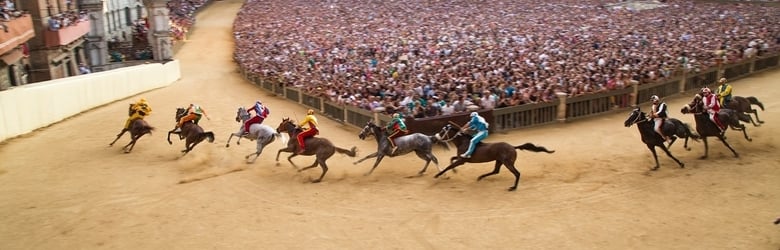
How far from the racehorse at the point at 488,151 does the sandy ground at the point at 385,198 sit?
0.44 meters

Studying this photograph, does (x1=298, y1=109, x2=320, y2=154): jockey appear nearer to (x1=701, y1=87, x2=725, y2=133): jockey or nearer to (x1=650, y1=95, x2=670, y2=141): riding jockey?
(x1=650, y1=95, x2=670, y2=141): riding jockey

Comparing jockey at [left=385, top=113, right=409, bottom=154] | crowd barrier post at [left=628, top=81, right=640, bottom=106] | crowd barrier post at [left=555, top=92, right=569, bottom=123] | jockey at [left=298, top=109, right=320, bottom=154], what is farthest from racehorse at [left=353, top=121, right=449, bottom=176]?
crowd barrier post at [left=628, top=81, right=640, bottom=106]

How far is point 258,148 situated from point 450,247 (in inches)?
251

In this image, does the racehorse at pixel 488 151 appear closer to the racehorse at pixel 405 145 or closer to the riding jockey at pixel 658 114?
the racehorse at pixel 405 145

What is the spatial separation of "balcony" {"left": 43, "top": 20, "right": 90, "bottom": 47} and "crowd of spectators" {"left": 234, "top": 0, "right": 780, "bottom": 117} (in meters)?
7.20

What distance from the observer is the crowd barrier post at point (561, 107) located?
57.6 feet

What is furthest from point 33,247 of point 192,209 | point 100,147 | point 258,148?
point 100,147

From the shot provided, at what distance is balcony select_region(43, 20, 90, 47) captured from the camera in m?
23.2

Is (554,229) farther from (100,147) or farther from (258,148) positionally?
(100,147)

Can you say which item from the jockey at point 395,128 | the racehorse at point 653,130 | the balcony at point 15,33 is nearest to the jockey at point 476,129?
the jockey at point 395,128

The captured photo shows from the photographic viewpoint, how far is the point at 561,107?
693 inches

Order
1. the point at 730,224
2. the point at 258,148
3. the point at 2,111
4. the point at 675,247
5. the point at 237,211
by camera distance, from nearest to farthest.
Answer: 1. the point at 675,247
2. the point at 730,224
3. the point at 237,211
4. the point at 258,148
5. the point at 2,111

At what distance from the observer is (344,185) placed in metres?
12.9

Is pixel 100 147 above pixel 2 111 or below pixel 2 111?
below
